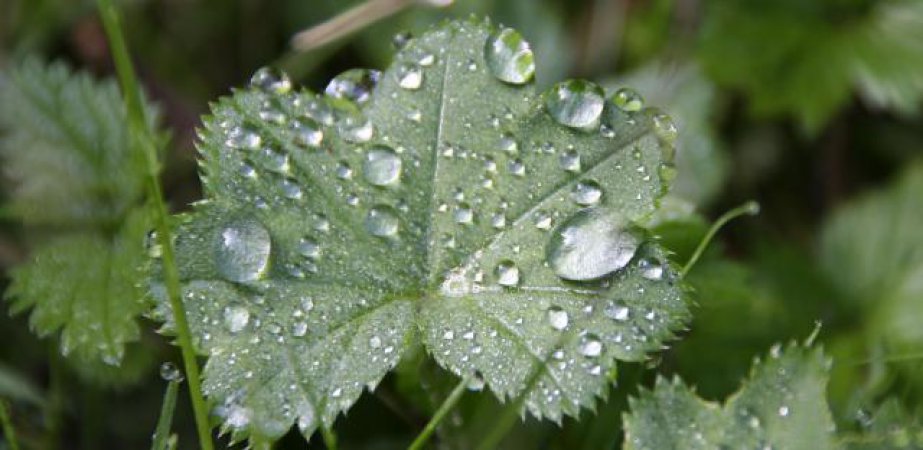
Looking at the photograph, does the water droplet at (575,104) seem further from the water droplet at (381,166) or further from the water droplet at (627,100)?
the water droplet at (381,166)

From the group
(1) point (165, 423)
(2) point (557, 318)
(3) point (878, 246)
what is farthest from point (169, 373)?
(3) point (878, 246)

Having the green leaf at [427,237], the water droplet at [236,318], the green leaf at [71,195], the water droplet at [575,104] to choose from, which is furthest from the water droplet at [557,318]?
the green leaf at [71,195]

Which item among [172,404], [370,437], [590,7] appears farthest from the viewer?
[590,7]

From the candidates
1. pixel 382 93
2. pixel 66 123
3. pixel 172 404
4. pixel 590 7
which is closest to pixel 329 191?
pixel 382 93

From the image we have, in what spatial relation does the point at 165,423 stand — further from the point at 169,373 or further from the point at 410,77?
the point at 410,77

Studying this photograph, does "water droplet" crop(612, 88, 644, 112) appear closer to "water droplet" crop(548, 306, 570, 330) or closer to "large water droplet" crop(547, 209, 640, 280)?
"large water droplet" crop(547, 209, 640, 280)

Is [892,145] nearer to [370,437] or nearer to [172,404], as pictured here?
[370,437]
